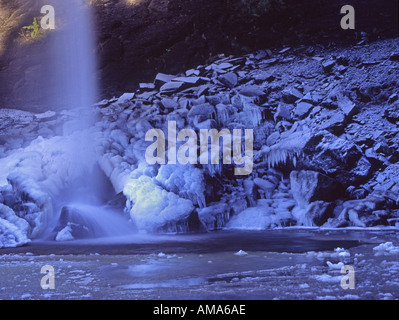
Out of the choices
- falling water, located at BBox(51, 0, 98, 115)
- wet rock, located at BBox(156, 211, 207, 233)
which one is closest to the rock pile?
wet rock, located at BBox(156, 211, 207, 233)

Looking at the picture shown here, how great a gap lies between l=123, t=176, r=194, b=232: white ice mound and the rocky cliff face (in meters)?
7.08

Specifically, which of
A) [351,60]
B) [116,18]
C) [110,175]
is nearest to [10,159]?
[110,175]

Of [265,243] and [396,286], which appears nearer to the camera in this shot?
[396,286]

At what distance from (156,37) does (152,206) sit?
884 centimetres

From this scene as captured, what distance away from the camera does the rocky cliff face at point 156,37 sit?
50.4ft

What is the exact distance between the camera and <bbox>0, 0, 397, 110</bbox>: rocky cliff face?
15375 millimetres

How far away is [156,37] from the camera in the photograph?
51.6ft

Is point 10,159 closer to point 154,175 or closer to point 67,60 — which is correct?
point 154,175

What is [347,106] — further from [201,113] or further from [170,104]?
[170,104]

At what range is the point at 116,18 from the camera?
15.9 metres

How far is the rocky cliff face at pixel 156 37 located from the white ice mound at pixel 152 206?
708 cm

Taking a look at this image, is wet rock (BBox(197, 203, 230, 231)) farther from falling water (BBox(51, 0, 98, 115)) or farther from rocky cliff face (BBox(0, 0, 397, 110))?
falling water (BBox(51, 0, 98, 115))
